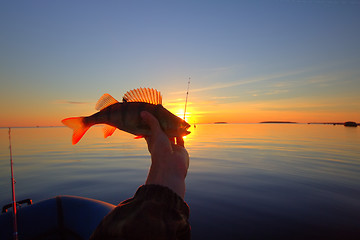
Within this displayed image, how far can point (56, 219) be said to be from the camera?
4109mm

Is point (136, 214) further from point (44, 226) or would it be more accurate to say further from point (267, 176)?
point (267, 176)

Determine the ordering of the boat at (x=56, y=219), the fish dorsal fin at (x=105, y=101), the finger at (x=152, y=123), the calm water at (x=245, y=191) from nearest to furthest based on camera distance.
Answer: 1. the finger at (x=152, y=123)
2. the fish dorsal fin at (x=105, y=101)
3. the boat at (x=56, y=219)
4. the calm water at (x=245, y=191)

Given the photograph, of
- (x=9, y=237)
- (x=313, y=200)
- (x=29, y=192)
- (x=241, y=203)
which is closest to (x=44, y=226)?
(x=9, y=237)

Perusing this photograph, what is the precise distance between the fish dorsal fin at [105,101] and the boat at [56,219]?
7.79 feet

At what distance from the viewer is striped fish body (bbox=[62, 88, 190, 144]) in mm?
3148

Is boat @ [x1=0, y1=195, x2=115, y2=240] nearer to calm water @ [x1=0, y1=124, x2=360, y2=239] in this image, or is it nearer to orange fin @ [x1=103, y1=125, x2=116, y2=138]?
orange fin @ [x1=103, y1=125, x2=116, y2=138]

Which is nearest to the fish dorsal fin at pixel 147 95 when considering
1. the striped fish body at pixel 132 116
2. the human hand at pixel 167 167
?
the striped fish body at pixel 132 116

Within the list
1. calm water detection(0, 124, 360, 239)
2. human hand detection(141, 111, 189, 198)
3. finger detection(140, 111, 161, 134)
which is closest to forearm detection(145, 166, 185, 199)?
human hand detection(141, 111, 189, 198)

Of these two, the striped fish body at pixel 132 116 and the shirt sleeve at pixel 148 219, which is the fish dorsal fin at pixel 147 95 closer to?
the striped fish body at pixel 132 116

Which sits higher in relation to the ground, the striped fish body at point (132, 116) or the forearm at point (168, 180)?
the striped fish body at point (132, 116)

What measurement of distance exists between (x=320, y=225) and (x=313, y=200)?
2.07 metres

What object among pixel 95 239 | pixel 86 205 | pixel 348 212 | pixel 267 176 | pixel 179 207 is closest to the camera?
pixel 95 239

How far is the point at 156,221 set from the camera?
1256mm

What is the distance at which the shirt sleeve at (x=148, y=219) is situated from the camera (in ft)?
3.90
